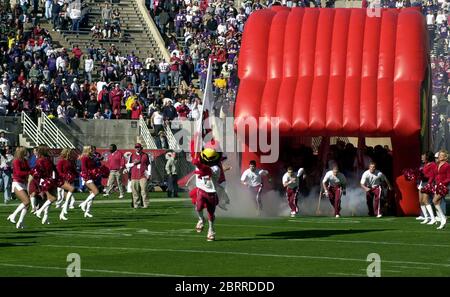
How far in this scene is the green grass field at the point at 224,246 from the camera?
18062 millimetres

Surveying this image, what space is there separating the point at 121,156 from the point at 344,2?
783 inches

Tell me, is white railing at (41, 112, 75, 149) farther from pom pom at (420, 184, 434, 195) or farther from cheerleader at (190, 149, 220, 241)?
cheerleader at (190, 149, 220, 241)

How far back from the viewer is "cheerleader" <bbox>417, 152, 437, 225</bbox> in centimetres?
2575

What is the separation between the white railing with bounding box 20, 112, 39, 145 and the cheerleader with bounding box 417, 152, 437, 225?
1659cm

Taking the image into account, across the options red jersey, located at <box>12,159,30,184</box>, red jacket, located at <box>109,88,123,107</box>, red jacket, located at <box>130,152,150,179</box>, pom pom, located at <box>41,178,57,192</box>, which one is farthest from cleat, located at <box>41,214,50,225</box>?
red jacket, located at <box>109,88,123,107</box>

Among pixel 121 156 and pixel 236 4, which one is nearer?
pixel 121 156

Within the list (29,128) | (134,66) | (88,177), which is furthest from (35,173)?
(134,66)

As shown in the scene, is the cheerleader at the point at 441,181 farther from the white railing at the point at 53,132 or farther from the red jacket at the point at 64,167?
the white railing at the point at 53,132

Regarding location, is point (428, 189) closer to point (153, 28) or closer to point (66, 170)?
point (66, 170)

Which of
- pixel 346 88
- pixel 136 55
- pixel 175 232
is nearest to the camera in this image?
pixel 175 232
